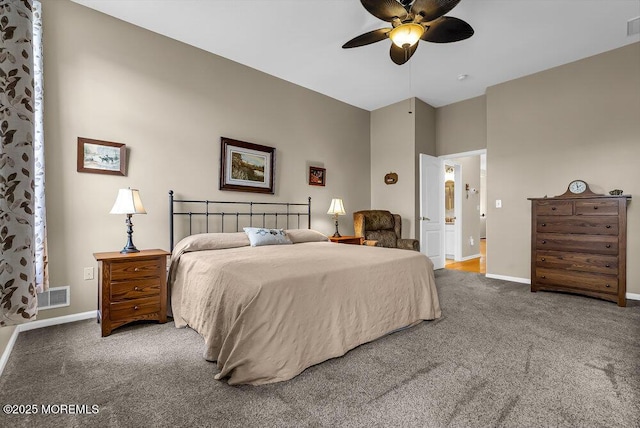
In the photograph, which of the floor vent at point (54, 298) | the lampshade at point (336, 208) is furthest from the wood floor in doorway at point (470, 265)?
the floor vent at point (54, 298)

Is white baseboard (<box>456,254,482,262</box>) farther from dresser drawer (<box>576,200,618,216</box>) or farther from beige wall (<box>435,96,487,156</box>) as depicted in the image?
dresser drawer (<box>576,200,618,216</box>)

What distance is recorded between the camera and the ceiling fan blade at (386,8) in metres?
2.21

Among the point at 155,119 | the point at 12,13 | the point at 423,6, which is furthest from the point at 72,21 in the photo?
the point at 423,6

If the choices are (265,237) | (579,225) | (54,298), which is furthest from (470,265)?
(54,298)

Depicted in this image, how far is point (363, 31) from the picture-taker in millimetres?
3246

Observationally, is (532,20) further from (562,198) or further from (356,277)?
(356,277)

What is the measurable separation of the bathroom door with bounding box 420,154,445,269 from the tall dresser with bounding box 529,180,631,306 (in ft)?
5.68

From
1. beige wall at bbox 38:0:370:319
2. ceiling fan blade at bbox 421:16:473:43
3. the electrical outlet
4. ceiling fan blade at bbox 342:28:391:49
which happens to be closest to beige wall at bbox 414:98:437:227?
beige wall at bbox 38:0:370:319

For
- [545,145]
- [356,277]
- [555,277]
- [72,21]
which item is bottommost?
[555,277]

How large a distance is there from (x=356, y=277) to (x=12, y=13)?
2053 mm

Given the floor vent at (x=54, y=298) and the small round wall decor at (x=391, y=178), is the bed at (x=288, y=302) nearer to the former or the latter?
the floor vent at (x=54, y=298)

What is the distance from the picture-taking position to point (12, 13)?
849mm

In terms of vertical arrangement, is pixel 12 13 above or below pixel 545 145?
below

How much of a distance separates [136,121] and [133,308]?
74.3 inches
